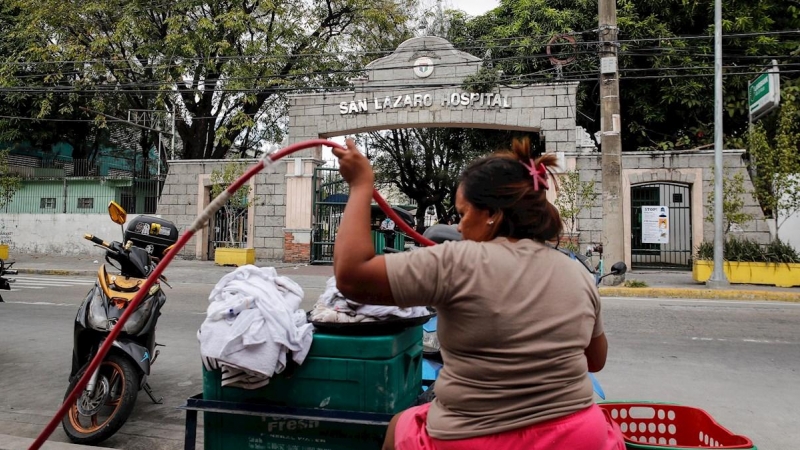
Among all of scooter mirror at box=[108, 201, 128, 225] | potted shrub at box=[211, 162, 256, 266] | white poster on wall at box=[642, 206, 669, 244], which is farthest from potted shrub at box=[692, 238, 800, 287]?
scooter mirror at box=[108, 201, 128, 225]

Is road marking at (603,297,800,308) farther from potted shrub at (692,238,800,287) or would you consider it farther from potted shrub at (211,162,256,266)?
potted shrub at (211,162,256,266)

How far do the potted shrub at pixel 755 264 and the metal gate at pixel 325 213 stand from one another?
32.1ft

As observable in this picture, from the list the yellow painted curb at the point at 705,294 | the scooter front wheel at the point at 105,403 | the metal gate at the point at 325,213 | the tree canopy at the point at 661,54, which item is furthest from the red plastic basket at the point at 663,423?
the metal gate at the point at 325,213

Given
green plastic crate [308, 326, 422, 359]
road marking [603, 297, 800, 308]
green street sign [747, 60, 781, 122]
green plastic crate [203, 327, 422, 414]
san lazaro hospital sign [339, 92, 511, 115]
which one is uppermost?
san lazaro hospital sign [339, 92, 511, 115]

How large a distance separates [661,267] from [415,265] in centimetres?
1586

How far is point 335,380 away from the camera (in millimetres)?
2072

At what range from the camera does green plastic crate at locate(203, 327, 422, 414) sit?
6.68 feet

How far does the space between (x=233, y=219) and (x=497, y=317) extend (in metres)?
17.1

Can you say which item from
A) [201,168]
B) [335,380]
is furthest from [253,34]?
[335,380]

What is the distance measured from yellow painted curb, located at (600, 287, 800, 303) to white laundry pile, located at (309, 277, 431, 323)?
374 inches

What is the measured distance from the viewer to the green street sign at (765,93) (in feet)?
38.2

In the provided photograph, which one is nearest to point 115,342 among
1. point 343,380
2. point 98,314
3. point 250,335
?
point 98,314

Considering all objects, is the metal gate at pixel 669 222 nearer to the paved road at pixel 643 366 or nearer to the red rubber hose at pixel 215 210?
the paved road at pixel 643 366

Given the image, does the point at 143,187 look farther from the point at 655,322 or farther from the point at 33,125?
the point at 655,322
